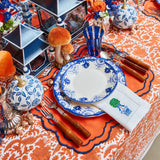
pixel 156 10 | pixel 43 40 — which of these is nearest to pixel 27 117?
pixel 43 40

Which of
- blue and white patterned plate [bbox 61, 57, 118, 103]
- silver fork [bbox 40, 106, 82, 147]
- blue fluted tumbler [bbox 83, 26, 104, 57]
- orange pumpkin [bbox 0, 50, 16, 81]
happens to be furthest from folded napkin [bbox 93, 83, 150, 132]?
orange pumpkin [bbox 0, 50, 16, 81]

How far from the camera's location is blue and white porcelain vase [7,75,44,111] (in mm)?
761

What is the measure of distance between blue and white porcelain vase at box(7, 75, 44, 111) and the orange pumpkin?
113mm

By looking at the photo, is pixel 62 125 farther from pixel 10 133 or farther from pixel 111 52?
pixel 111 52

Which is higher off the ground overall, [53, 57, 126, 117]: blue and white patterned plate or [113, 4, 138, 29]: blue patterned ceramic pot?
[113, 4, 138, 29]: blue patterned ceramic pot

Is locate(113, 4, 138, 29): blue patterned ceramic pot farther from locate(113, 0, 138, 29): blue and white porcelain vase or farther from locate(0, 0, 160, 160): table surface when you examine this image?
locate(0, 0, 160, 160): table surface

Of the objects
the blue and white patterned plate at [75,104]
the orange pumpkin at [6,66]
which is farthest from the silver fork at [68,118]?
the orange pumpkin at [6,66]

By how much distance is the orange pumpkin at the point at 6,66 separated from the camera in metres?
0.84

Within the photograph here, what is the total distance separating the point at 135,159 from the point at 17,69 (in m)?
0.82

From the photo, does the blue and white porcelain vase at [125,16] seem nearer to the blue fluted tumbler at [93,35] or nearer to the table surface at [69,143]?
the blue fluted tumbler at [93,35]

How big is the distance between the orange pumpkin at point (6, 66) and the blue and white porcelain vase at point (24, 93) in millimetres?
113

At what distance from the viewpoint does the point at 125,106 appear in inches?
31.6

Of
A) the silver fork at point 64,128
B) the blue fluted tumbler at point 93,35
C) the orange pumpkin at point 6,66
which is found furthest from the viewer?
the blue fluted tumbler at point 93,35

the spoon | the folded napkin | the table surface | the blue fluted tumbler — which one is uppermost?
the blue fluted tumbler
